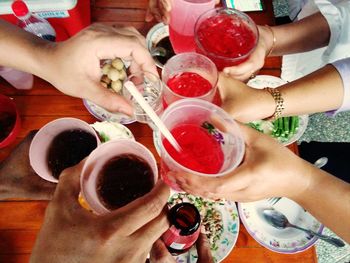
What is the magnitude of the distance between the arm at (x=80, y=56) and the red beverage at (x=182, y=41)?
0.53 ft

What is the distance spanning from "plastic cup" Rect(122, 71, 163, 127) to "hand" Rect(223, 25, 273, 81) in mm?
232

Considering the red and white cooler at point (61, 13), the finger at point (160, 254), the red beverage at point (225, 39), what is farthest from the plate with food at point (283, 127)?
the red and white cooler at point (61, 13)

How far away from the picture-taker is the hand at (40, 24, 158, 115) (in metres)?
0.99

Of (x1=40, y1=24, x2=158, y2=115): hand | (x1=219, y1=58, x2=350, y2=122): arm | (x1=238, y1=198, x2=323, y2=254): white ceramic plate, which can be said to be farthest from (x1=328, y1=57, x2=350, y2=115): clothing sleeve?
(x1=40, y1=24, x2=158, y2=115): hand

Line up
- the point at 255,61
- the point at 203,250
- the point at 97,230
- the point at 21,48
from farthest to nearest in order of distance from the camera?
the point at 255,61 < the point at 21,48 < the point at 203,250 < the point at 97,230

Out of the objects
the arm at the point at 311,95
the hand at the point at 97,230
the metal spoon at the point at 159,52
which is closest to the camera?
the hand at the point at 97,230

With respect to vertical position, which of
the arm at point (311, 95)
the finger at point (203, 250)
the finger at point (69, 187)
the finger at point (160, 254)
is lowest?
the finger at point (203, 250)

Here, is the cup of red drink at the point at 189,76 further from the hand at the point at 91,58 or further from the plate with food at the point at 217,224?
the plate with food at the point at 217,224

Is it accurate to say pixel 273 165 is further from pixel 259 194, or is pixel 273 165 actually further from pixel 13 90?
pixel 13 90

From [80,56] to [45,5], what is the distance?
0.36 meters

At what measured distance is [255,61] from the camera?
1.17 meters

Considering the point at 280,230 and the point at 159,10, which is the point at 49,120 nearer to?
the point at 159,10

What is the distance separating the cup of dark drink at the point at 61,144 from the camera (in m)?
1.00

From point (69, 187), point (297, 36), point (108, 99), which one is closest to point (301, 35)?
point (297, 36)
